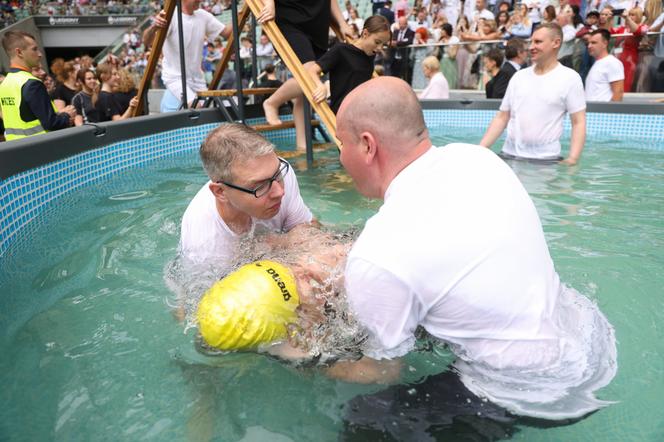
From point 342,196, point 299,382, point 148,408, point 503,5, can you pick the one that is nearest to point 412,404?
point 299,382

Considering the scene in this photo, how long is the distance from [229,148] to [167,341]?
102cm

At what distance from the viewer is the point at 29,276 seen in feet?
11.5

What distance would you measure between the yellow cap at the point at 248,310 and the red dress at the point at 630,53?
10224mm

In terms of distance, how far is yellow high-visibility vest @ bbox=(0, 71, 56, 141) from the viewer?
5.42 metres

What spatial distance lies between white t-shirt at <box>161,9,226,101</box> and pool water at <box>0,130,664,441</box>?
11.0ft

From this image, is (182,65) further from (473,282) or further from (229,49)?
(473,282)

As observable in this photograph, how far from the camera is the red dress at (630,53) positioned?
9875mm

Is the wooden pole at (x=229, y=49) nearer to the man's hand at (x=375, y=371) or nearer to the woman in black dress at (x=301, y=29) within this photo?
the woman in black dress at (x=301, y=29)

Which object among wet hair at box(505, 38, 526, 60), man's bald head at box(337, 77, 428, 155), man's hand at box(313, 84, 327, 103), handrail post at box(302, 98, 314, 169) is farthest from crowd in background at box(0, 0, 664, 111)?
man's bald head at box(337, 77, 428, 155)

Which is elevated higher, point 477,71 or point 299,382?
point 477,71

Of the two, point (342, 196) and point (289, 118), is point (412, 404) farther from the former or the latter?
point (289, 118)

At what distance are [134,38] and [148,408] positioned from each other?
1605 centimetres

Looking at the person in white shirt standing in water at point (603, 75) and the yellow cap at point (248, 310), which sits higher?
the person in white shirt standing in water at point (603, 75)

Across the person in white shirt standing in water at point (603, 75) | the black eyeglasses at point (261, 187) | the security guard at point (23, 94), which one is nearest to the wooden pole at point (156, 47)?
the security guard at point (23, 94)
